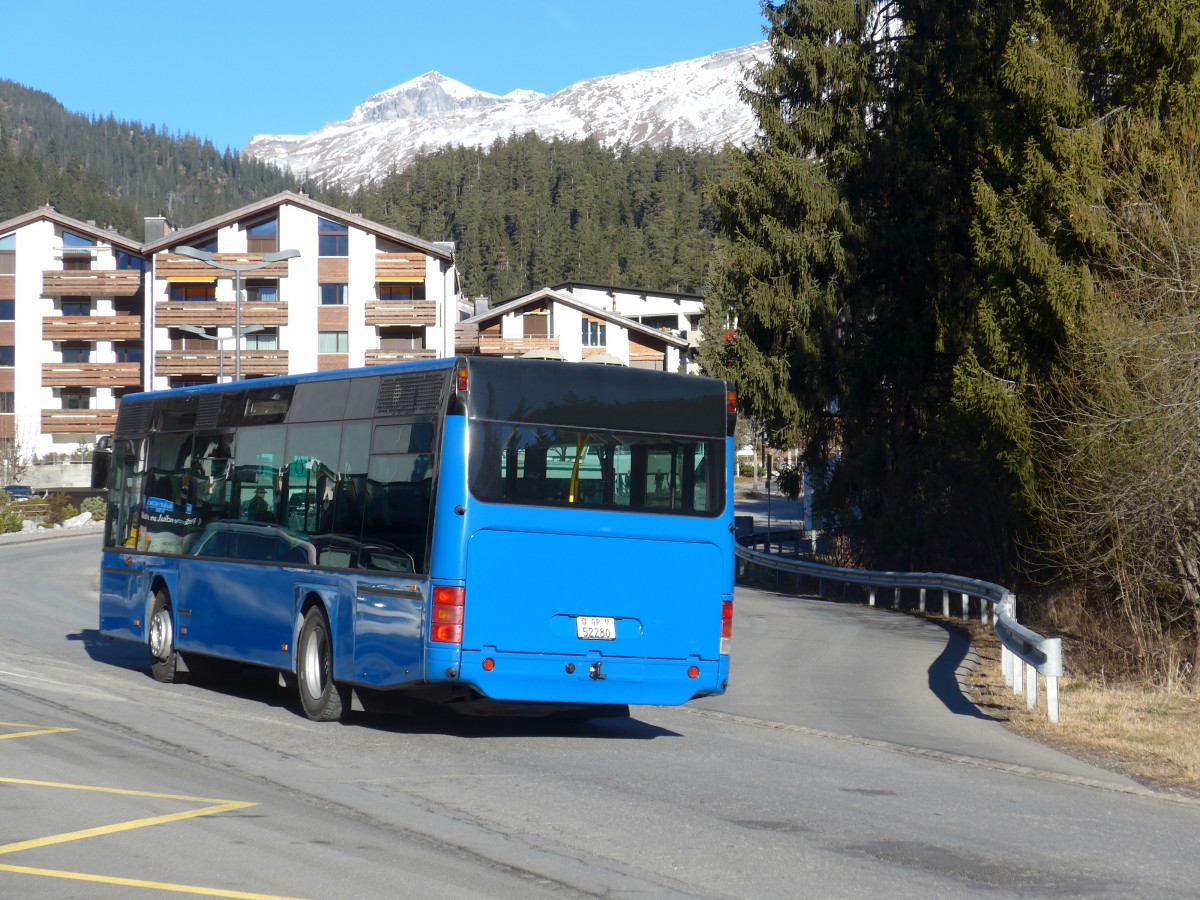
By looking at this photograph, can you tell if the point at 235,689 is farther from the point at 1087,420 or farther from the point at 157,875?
the point at 1087,420

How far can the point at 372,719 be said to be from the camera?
13.6 metres

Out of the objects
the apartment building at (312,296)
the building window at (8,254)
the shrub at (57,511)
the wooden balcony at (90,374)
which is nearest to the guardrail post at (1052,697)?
the shrub at (57,511)

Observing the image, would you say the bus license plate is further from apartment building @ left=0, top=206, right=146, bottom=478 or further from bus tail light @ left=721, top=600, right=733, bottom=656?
apartment building @ left=0, top=206, right=146, bottom=478

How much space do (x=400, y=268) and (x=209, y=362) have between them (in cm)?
1093

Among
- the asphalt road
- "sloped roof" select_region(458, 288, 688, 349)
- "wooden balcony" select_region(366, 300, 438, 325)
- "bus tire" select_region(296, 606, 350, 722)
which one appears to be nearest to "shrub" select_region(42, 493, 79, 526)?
"wooden balcony" select_region(366, 300, 438, 325)

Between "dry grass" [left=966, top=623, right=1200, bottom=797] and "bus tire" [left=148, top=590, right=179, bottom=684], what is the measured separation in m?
8.61

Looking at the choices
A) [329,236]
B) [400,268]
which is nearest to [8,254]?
[329,236]

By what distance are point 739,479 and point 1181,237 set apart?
94.3 meters

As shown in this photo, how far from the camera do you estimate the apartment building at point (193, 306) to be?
78.0m

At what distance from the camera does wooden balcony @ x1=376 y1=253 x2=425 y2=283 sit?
78.4 metres

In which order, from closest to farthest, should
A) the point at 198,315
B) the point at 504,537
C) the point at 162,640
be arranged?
1. the point at 504,537
2. the point at 162,640
3. the point at 198,315

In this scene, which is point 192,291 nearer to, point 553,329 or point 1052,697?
point 553,329

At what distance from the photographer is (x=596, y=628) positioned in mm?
12164

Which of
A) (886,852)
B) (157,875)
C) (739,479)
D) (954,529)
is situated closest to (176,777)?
(157,875)
